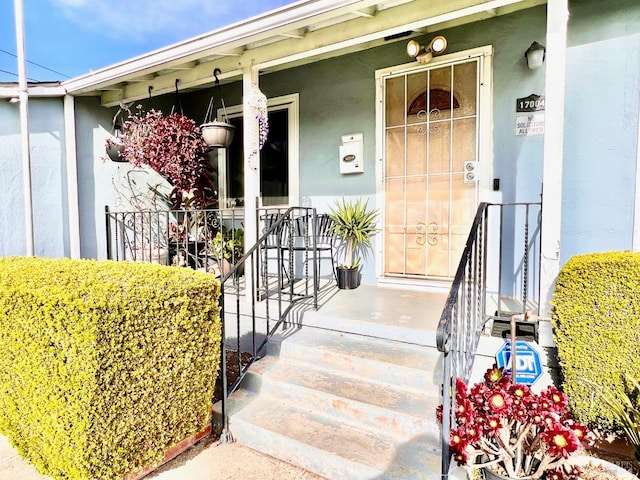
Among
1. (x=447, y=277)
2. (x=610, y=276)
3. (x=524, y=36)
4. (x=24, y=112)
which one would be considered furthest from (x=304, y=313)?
(x=24, y=112)

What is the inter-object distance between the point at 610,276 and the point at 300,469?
2.05 meters

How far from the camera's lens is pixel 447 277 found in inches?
160

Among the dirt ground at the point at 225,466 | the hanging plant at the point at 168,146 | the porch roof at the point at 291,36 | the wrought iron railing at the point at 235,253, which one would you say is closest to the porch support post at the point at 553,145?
the porch roof at the point at 291,36

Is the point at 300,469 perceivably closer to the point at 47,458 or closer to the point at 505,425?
the point at 505,425

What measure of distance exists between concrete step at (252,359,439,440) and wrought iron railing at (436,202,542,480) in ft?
0.94

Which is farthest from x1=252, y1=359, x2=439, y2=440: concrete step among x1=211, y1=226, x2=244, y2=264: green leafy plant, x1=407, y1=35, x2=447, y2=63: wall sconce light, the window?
x1=407, y1=35, x2=447, y2=63: wall sconce light

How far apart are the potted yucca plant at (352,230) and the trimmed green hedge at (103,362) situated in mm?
2043

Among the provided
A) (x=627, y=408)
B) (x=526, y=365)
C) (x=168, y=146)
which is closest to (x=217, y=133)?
(x=168, y=146)

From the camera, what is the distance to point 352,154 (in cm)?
446

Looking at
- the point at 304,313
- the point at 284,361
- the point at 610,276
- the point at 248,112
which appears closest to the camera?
the point at 610,276

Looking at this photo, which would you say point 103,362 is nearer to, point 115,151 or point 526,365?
point 526,365

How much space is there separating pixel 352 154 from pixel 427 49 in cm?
127

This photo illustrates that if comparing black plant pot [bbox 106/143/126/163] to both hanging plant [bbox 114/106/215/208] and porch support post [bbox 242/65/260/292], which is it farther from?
porch support post [bbox 242/65/260/292]

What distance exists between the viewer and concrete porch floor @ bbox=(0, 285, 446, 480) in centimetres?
216
